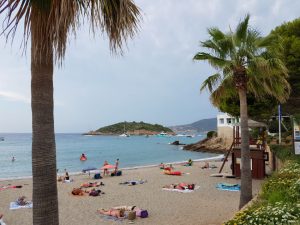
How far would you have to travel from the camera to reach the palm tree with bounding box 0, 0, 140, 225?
13.0 ft

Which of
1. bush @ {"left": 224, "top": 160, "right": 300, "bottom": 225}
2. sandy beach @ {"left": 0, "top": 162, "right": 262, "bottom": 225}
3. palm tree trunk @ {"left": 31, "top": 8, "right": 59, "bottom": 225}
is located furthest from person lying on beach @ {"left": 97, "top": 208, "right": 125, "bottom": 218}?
palm tree trunk @ {"left": 31, "top": 8, "right": 59, "bottom": 225}

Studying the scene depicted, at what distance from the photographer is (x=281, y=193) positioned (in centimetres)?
663

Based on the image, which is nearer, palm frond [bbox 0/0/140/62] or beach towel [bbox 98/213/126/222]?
palm frond [bbox 0/0/140/62]

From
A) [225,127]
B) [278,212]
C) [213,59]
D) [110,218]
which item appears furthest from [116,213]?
[225,127]

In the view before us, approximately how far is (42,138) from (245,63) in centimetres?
872

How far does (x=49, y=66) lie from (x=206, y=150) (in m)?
67.3

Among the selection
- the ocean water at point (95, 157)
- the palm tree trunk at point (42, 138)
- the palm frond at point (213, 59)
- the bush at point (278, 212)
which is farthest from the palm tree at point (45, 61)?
the ocean water at point (95, 157)

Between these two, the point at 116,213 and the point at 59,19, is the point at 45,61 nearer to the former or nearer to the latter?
the point at 59,19

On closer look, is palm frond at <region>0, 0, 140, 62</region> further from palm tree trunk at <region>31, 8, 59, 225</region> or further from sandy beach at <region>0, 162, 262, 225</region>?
sandy beach at <region>0, 162, 262, 225</region>

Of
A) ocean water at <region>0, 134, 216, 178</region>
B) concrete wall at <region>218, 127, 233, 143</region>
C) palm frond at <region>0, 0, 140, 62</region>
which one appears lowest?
ocean water at <region>0, 134, 216, 178</region>

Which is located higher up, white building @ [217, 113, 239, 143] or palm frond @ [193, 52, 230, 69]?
palm frond @ [193, 52, 230, 69]

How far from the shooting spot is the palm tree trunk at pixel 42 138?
3.96 m

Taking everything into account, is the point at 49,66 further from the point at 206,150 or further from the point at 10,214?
the point at 206,150

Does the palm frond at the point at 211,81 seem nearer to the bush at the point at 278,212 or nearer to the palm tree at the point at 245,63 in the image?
the palm tree at the point at 245,63
